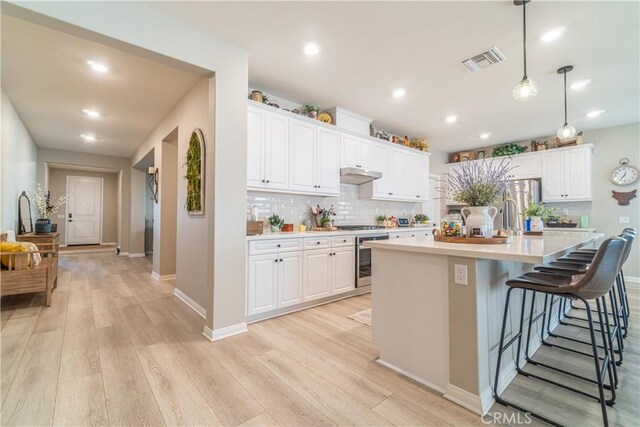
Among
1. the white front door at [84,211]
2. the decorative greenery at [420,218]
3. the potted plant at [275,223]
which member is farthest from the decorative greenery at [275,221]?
the white front door at [84,211]

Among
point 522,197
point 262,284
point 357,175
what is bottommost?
point 262,284

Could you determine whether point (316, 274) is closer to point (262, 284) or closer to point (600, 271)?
point (262, 284)

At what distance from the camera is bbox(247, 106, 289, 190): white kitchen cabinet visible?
321 cm

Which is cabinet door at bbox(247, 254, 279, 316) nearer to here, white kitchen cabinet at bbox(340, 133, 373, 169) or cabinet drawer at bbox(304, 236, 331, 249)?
cabinet drawer at bbox(304, 236, 331, 249)

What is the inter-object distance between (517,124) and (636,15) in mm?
2793

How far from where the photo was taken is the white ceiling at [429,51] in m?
2.26

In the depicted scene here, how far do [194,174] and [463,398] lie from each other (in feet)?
10.2

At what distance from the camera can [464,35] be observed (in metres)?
2.55

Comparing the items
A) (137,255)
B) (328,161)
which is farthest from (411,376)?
(137,255)

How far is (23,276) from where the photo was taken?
312cm

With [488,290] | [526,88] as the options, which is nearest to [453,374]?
[488,290]

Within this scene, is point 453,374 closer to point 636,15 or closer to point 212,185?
point 212,185

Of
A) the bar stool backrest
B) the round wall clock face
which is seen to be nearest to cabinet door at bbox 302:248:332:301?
the bar stool backrest

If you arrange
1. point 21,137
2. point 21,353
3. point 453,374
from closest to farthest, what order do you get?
point 453,374 → point 21,353 → point 21,137
